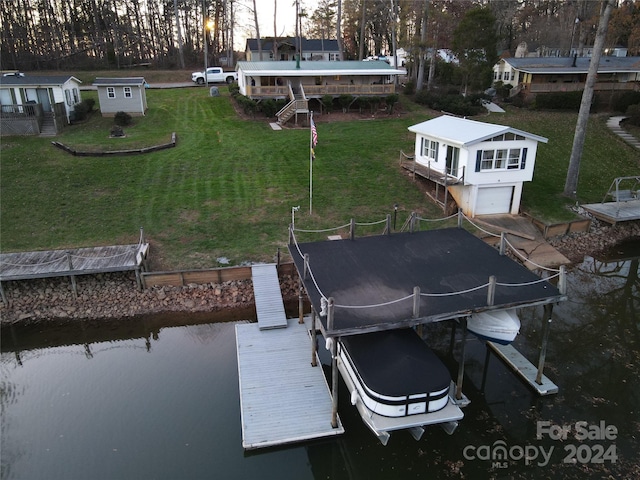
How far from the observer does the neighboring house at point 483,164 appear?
73.8ft

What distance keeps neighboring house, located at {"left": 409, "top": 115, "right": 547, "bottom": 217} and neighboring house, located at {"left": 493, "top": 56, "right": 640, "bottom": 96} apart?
71.6 feet

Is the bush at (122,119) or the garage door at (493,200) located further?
the bush at (122,119)

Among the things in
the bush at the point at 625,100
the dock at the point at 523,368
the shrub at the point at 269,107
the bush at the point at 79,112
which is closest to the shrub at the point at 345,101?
the shrub at the point at 269,107

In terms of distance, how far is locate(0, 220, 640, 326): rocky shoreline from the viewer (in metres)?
17.8

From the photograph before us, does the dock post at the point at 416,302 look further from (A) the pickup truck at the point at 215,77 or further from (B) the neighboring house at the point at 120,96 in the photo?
(A) the pickup truck at the point at 215,77

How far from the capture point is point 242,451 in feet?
39.4

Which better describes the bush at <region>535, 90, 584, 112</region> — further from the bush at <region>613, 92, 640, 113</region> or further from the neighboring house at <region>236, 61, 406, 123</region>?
the neighboring house at <region>236, 61, 406, 123</region>

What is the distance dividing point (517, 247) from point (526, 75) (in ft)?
88.7

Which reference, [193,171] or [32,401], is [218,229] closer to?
[193,171]

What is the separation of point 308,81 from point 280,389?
29.9 meters

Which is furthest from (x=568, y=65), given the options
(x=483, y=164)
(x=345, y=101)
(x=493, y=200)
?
(x=483, y=164)

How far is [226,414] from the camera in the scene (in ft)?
43.3

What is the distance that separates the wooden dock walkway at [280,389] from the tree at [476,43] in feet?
103

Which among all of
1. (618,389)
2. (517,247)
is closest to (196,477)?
(618,389)
